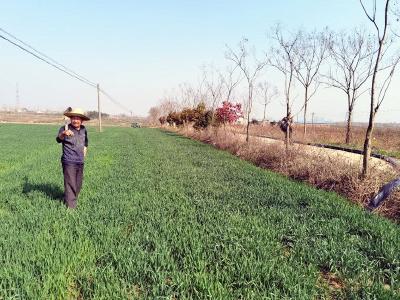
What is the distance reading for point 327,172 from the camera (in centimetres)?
1023

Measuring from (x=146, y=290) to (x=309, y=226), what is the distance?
327cm

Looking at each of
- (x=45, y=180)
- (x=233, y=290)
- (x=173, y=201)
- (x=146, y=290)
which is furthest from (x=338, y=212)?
(x=45, y=180)

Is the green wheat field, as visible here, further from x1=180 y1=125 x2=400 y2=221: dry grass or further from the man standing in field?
x1=180 y1=125 x2=400 y2=221: dry grass

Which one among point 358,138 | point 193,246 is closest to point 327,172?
point 193,246

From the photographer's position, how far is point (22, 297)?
3.40 m

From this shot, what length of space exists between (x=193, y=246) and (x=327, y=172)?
6.54 m

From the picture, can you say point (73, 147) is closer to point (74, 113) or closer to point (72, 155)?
point (72, 155)

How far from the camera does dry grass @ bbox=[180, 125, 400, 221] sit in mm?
8289

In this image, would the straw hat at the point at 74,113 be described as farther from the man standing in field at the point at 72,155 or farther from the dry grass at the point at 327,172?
the dry grass at the point at 327,172

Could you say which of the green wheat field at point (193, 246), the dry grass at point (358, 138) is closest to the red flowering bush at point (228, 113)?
the dry grass at point (358, 138)

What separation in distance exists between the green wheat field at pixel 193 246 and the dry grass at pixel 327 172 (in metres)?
0.71

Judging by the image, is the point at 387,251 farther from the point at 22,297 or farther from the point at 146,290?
the point at 22,297

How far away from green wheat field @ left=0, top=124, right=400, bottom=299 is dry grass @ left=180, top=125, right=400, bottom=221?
707mm

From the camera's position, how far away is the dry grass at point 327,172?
8.29 meters
